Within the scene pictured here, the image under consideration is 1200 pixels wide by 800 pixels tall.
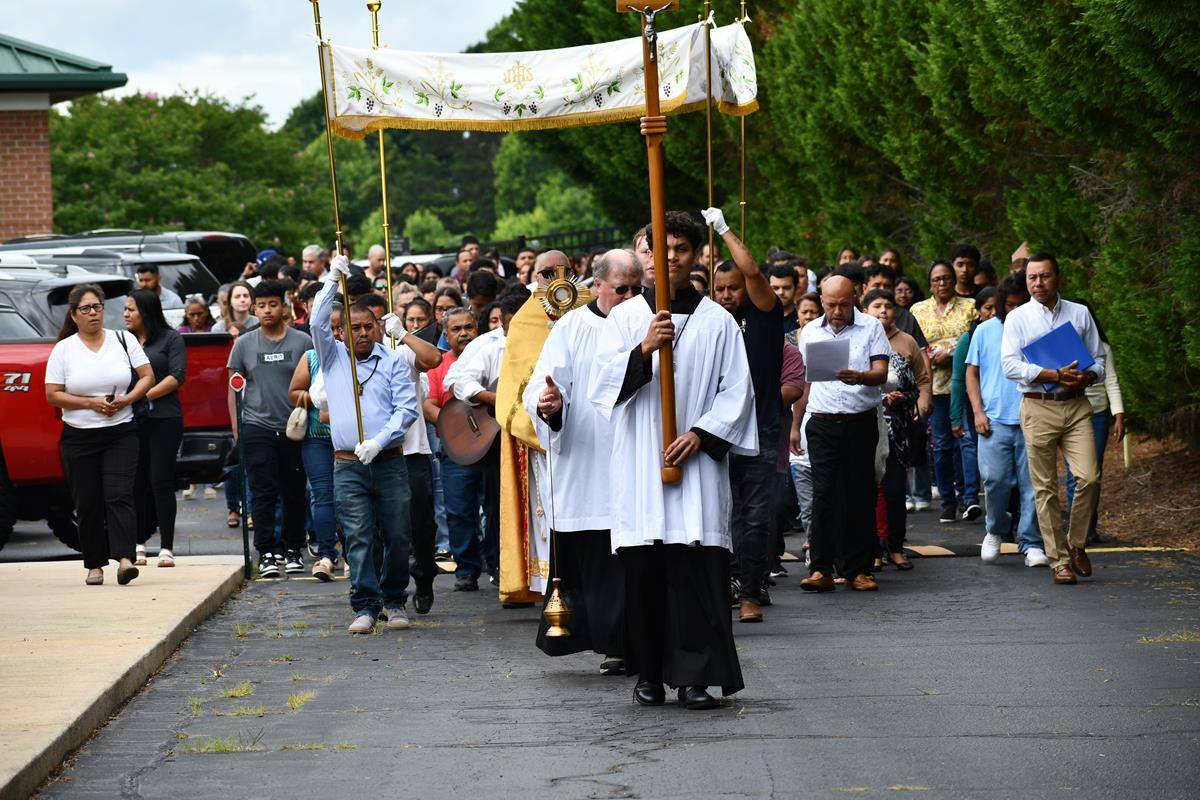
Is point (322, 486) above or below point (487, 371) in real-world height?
below

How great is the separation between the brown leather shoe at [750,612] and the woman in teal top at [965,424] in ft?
15.1

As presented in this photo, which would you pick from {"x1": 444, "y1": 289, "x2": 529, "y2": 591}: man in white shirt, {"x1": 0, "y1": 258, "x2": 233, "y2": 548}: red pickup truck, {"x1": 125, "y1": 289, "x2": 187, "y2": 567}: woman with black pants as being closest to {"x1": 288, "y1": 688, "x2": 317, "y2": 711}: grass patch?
{"x1": 444, "y1": 289, "x2": 529, "y2": 591}: man in white shirt

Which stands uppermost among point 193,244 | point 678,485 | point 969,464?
point 193,244

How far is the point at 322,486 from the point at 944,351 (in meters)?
5.46

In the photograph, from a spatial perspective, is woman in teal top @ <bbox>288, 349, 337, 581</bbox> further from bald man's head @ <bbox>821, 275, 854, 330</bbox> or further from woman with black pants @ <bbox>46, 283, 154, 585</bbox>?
bald man's head @ <bbox>821, 275, 854, 330</bbox>

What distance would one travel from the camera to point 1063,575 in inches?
469

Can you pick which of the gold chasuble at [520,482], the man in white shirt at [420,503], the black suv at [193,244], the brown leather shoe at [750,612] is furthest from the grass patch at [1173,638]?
the black suv at [193,244]

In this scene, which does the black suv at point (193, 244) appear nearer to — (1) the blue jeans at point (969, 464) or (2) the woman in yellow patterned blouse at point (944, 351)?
(2) the woman in yellow patterned blouse at point (944, 351)

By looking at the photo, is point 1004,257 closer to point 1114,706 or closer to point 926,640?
point 926,640

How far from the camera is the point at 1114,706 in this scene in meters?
7.95

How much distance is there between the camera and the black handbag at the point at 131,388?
1263cm

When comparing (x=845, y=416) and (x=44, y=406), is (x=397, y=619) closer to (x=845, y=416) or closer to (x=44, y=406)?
(x=845, y=416)

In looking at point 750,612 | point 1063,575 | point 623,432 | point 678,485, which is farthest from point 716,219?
point 1063,575

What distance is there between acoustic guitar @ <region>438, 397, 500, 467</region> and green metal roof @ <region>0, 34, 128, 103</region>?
867 inches
